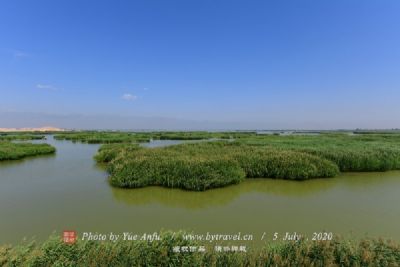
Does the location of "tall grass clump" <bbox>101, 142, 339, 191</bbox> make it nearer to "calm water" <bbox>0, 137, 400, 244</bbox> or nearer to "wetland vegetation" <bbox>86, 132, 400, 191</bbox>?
"wetland vegetation" <bbox>86, 132, 400, 191</bbox>

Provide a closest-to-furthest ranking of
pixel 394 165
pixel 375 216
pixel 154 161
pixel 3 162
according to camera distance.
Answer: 1. pixel 375 216
2. pixel 154 161
3. pixel 394 165
4. pixel 3 162

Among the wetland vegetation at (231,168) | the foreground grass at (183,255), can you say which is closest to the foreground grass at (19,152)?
the wetland vegetation at (231,168)

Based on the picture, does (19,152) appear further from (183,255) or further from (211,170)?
(183,255)

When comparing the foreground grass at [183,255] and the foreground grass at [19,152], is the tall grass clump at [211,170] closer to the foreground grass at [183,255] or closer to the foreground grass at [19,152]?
the foreground grass at [183,255]

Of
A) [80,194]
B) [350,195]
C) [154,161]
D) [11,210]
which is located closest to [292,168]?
[350,195]

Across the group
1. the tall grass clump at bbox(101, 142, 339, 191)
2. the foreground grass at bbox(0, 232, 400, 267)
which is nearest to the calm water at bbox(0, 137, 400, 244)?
the tall grass clump at bbox(101, 142, 339, 191)

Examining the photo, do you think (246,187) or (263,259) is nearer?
(263,259)

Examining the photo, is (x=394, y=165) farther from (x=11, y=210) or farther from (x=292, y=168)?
(x=11, y=210)
